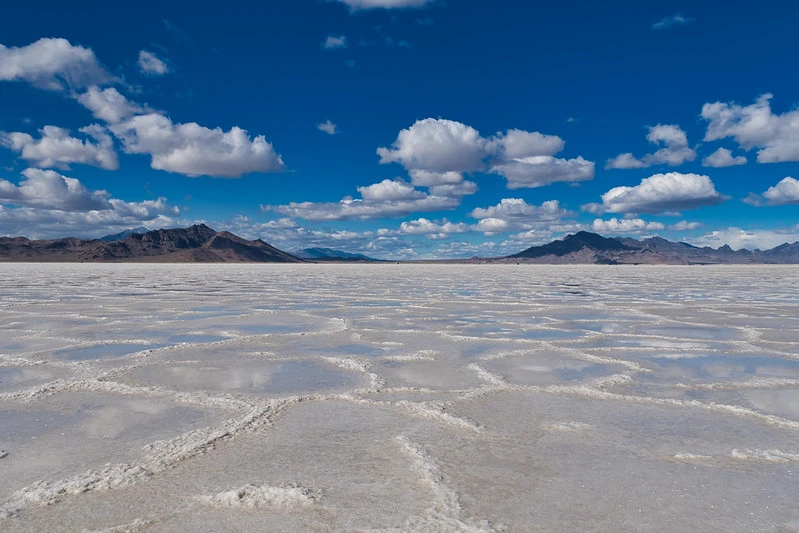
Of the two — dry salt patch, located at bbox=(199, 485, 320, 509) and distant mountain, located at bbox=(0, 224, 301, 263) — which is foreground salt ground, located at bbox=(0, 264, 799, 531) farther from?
distant mountain, located at bbox=(0, 224, 301, 263)

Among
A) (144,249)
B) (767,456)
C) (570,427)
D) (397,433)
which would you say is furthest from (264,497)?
(144,249)

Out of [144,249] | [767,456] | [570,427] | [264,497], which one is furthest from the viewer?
[144,249]

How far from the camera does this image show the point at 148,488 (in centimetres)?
261

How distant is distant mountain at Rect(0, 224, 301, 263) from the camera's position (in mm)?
152000

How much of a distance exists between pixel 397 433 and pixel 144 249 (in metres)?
185

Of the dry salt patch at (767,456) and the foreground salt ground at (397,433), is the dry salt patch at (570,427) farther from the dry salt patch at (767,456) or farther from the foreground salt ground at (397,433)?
the dry salt patch at (767,456)

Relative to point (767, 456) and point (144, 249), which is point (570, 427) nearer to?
point (767, 456)

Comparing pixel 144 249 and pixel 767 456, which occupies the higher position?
pixel 144 249

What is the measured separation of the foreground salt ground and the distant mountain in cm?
15984

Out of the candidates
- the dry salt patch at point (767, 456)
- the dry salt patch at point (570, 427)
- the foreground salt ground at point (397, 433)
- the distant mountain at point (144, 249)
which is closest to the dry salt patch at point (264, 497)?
the foreground salt ground at point (397, 433)

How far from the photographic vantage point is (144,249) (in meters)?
170

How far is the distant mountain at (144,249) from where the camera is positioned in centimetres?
15200

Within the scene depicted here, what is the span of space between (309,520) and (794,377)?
5.06 m

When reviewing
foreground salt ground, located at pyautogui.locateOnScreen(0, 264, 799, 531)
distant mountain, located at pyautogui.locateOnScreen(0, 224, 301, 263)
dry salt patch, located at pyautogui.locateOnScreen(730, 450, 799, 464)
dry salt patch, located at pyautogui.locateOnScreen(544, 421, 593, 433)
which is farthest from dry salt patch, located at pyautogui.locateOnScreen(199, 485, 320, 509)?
distant mountain, located at pyautogui.locateOnScreen(0, 224, 301, 263)
